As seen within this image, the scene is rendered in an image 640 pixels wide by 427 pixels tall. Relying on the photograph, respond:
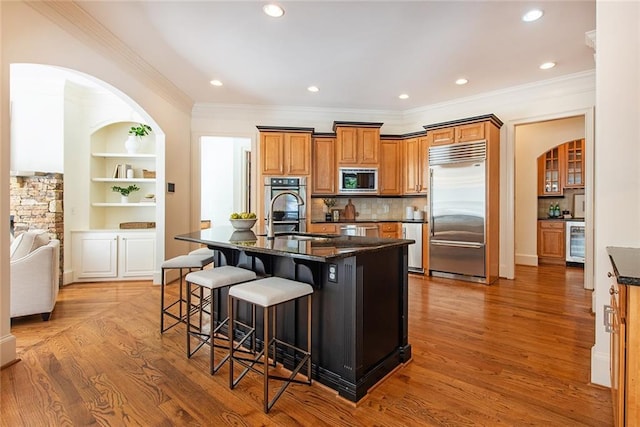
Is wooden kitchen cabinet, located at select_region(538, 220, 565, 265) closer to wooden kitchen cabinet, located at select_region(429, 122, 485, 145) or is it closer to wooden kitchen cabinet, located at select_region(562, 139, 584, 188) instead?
wooden kitchen cabinet, located at select_region(562, 139, 584, 188)

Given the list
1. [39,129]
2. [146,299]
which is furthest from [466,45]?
[39,129]

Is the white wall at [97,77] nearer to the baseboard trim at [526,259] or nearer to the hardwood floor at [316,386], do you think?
the hardwood floor at [316,386]

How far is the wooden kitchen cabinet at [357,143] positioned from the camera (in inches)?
212

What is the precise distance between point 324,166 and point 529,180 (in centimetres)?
417

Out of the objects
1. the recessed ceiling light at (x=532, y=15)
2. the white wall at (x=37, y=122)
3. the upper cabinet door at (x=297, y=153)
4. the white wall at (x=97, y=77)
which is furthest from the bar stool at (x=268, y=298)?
the white wall at (x=37, y=122)

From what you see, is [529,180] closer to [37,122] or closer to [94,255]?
[94,255]

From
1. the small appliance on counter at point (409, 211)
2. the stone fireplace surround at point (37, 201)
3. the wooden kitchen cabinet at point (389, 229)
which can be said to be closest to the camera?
the stone fireplace surround at point (37, 201)

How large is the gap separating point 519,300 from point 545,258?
323 centimetres

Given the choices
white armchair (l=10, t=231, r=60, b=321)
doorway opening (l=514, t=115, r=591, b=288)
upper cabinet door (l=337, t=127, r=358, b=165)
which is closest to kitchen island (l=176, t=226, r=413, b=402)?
white armchair (l=10, t=231, r=60, b=321)

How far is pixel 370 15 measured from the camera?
2.83 metres

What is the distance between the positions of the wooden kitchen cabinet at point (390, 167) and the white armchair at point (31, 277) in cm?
469

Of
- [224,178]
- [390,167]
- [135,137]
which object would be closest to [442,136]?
[390,167]

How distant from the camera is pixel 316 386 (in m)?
1.98

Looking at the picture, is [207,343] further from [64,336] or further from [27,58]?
[27,58]
